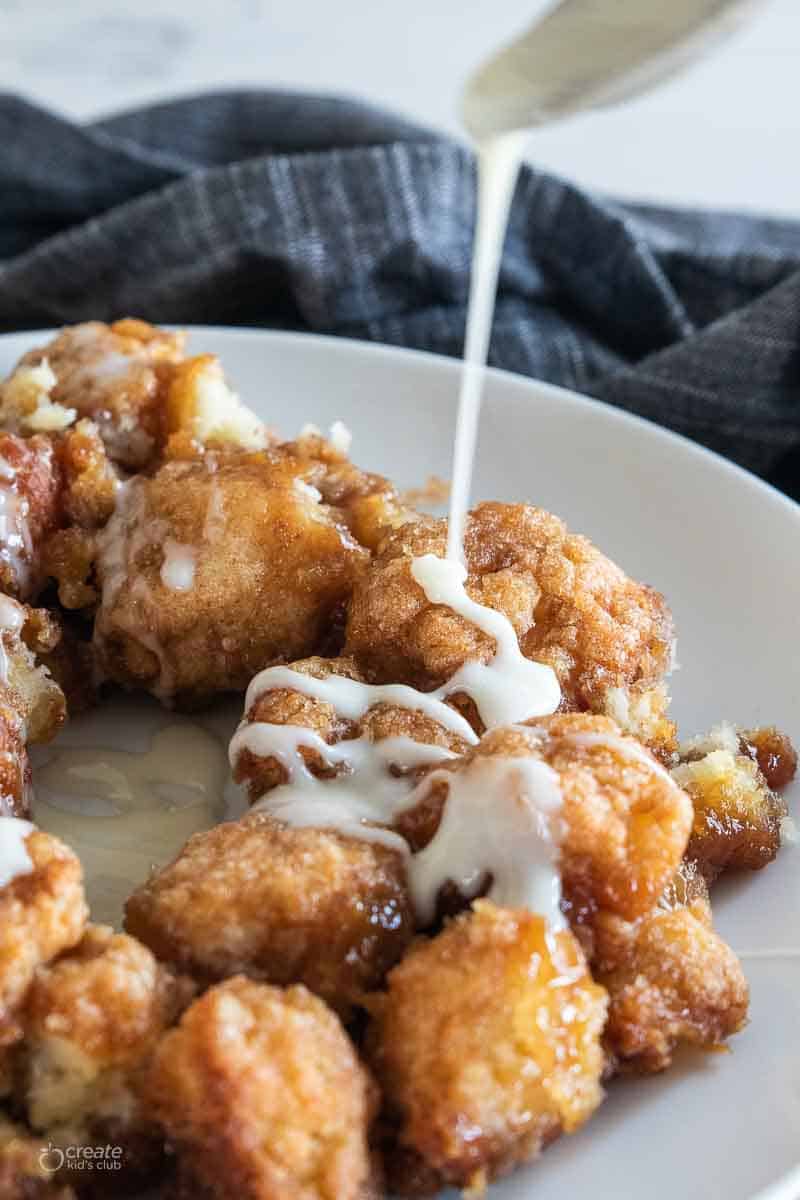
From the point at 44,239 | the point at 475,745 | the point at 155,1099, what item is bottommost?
the point at 44,239

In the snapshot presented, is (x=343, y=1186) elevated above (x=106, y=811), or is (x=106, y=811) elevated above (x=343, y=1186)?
(x=343, y=1186)

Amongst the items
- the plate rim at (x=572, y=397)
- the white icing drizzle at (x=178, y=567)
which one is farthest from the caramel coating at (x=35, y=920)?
the plate rim at (x=572, y=397)

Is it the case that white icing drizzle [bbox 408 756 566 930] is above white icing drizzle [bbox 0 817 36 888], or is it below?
above

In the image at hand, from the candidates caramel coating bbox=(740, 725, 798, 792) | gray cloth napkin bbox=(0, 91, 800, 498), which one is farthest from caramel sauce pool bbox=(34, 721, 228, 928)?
gray cloth napkin bbox=(0, 91, 800, 498)

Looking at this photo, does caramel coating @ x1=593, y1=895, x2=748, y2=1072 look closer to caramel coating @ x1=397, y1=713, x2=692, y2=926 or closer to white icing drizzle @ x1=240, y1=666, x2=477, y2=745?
caramel coating @ x1=397, y1=713, x2=692, y2=926

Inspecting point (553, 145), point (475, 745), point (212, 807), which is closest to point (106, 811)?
point (212, 807)

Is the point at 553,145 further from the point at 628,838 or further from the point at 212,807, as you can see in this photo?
the point at 628,838
